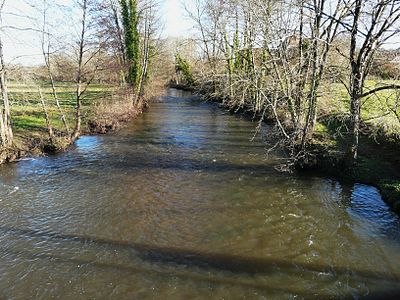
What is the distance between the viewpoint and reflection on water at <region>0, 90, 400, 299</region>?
762 cm

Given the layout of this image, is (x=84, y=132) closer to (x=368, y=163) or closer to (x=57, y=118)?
(x=57, y=118)

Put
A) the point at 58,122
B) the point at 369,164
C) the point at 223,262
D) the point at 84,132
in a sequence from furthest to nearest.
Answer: the point at 58,122 < the point at 84,132 < the point at 369,164 < the point at 223,262

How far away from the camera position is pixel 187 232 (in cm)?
983

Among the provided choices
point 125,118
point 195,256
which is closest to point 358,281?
point 195,256

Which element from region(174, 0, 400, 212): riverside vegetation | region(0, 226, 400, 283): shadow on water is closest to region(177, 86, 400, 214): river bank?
region(174, 0, 400, 212): riverside vegetation

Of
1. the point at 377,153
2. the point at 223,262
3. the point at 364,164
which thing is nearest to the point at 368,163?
the point at 364,164

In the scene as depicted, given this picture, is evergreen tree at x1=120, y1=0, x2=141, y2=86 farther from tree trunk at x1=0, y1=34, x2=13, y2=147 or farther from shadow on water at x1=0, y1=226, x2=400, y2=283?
shadow on water at x1=0, y1=226, x2=400, y2=283

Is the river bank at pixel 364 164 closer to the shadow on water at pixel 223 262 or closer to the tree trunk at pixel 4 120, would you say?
the shadow on water at pixel 223 262

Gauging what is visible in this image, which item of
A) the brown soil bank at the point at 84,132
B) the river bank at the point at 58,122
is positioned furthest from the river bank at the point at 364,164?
the river bank at the point at 58,122

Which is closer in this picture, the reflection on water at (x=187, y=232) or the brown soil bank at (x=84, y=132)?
the reflection on water at (x=187, y=232)

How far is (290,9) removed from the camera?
51.5 ft

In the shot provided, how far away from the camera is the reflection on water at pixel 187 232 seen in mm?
7621

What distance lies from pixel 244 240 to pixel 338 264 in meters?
2.57

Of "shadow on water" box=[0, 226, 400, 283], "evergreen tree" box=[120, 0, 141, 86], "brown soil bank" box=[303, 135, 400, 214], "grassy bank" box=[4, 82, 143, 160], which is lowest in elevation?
"shadow on water" box=[0, 226, 400, 283]
